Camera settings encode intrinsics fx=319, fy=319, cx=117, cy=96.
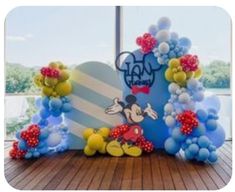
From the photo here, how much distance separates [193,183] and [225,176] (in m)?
0.41

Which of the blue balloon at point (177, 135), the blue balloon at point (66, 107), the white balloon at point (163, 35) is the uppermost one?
the white balloon at point (163, 35)

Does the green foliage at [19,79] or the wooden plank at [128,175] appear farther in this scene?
the green foliage at [19,79]

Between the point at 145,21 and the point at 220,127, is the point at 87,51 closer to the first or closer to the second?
the point at 145,21

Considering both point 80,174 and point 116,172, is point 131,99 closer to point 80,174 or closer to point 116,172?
point 116,172

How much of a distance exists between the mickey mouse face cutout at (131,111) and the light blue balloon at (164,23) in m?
0.95

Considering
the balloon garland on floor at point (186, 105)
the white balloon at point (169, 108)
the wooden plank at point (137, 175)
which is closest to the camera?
the wooden plank at point (137, 175)

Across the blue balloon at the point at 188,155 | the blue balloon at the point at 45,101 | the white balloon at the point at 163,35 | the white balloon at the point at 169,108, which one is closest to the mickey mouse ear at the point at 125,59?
the white balloon at the point at 163,35

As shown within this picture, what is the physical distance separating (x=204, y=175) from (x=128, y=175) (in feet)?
2.39

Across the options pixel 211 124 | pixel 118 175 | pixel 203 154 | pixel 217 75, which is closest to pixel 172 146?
pixel 203 154

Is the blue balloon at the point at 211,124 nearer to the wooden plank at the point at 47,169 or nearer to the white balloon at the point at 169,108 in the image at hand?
the white balloon at the point at 169,108

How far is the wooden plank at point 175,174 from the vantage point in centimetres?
278

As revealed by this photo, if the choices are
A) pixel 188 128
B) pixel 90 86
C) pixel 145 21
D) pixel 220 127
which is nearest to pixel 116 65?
pixel 90 86

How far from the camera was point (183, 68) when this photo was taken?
3.62 meters

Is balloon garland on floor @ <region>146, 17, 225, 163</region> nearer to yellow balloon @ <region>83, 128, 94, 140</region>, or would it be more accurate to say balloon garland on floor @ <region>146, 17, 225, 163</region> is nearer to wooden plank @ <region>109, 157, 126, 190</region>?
wooden plank @ <region>109, 157, 126, 190</region>
